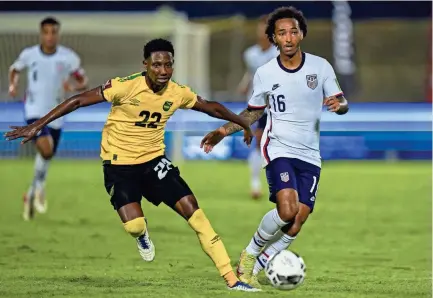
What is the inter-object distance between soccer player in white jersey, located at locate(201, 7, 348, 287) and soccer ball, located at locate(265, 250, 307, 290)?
75 cm

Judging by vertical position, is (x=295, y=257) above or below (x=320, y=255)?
above

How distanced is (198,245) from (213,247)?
3.65m

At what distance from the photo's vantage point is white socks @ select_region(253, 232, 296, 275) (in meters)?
9.16

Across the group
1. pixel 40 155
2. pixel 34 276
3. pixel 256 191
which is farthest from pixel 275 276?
pixel 256 191

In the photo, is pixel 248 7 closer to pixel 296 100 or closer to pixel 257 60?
pixel 257 60

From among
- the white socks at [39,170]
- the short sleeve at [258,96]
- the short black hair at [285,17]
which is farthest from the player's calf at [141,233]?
the white socks at [39,170]

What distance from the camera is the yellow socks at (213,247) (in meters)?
8.68

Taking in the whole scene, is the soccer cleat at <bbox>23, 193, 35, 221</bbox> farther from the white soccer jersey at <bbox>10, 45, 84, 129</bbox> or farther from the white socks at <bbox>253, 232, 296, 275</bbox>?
the white socks at <bbox>253, 232, 296, 275</bbox>

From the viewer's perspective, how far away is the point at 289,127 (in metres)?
9.11

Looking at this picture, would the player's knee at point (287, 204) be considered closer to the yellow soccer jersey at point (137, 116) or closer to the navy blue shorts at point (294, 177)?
the navy blue shorts at point (294, 177)

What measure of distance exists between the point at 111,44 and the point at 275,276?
18836mm

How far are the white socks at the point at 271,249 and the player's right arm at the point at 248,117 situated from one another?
959 millimetres

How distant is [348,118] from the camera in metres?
25.2

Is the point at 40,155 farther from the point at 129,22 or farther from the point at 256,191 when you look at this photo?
the point at 129,22
